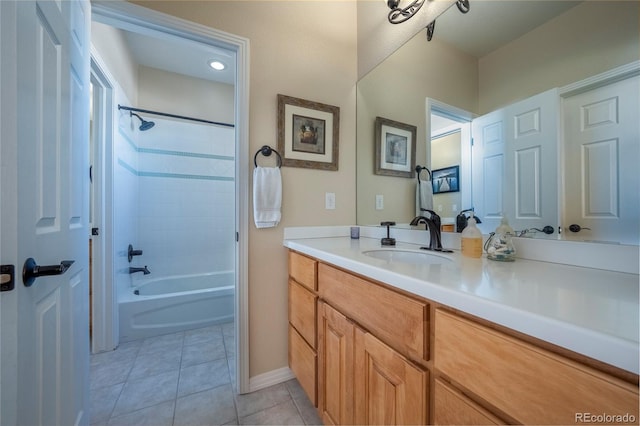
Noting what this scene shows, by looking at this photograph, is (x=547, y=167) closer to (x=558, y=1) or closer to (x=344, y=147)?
(x=558, y=1)

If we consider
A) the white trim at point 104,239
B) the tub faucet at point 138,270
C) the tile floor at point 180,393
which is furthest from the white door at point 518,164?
the tub faucet at point 138,270

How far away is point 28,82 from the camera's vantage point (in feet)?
2.12

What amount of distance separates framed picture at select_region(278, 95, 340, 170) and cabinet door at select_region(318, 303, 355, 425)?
91cm

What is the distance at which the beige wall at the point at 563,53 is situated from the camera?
70 cm

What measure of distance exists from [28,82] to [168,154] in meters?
2.26

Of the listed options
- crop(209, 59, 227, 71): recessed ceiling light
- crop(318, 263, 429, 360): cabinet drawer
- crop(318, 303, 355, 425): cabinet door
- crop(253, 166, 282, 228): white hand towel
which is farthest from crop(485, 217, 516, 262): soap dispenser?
crop(209, 59, 227, 71): recessed ceiling light

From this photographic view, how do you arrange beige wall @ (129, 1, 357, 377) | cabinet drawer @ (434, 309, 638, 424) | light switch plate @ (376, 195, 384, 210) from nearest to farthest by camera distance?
cabinet drawer @ (434, 309, 638, 424)
beige wall @ (129, 1, 357, 377)
light switch plate @ (376, 195, 384, 210)

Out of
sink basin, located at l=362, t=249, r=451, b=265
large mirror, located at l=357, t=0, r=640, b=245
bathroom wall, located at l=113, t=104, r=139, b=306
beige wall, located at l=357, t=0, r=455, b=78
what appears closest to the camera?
large mirror, located at l=357, t=0, r=640, b=245

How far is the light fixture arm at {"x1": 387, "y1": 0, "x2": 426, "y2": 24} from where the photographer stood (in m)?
1.35

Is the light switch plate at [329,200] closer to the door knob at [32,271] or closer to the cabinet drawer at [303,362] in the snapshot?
the cabinet drawer at [303,362]

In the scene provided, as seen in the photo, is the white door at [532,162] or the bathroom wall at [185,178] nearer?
the white door at [532,162]

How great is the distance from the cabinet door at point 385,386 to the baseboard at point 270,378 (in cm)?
78

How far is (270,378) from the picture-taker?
1.48 m

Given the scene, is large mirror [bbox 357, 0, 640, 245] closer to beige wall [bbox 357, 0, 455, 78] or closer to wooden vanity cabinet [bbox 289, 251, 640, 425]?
beige wall [bbox 357, 0, 455, 78]
